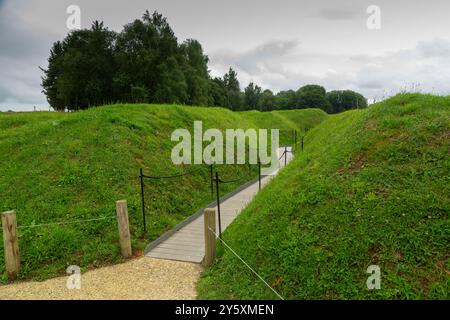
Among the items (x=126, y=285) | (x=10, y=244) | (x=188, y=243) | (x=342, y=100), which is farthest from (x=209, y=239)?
(x=342, y=100)

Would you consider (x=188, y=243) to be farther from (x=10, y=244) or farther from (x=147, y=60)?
(x=147, y=60)

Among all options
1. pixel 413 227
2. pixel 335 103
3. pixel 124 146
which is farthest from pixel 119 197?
pixel 335 103

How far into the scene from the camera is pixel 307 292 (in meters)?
4.44

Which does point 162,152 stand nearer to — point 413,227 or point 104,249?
point 104,249

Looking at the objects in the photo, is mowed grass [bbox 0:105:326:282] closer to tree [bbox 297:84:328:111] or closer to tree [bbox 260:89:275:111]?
tree [bbox 260:89:275:111]

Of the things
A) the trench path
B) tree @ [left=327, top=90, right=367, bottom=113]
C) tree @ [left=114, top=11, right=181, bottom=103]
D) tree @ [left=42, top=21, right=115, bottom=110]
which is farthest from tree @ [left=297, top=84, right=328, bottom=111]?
the trench path

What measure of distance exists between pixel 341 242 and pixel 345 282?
26.4 inches

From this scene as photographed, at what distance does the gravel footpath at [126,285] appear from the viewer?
17.3 feet

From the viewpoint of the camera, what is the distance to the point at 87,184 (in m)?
8.84

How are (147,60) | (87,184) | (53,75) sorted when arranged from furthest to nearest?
(53,75) < (147,60) < (87,184)

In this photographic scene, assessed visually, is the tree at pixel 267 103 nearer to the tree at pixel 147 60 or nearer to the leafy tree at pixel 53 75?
the tree at pixel 147 60

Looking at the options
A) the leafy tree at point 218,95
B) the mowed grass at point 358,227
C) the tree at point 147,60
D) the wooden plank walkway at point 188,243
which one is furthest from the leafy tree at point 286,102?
the mowed grass at point 358,227

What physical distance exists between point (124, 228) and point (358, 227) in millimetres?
4812

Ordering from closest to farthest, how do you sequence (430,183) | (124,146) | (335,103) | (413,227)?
(413,227)
(430,183)
(124,146)
(335,103)
